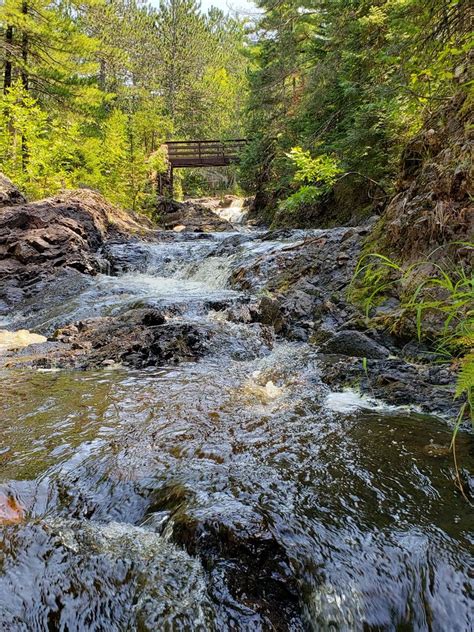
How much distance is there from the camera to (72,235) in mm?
11047

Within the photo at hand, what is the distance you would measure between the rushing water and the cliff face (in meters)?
2.67

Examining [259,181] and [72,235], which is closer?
[72,235]

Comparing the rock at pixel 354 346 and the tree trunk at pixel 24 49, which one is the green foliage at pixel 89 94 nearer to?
the tree trunk at pixel 24 49

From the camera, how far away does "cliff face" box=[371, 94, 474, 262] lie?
16.1ft

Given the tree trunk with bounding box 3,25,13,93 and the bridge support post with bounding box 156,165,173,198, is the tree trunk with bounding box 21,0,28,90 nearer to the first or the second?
the tree trunk with bounding box 3,25,13,93

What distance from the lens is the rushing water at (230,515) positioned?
171cm

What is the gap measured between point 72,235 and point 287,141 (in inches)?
356

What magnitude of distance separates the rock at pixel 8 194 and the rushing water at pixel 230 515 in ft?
29.8

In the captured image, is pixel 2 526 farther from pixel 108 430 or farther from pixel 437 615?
pixel 437 615

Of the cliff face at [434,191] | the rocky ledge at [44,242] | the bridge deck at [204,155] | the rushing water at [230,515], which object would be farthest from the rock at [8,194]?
the bridge deck at [204,155]

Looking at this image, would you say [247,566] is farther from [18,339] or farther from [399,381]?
[18,339]

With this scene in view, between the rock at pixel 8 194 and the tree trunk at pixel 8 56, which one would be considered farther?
the tree trunk at pixel 8 56

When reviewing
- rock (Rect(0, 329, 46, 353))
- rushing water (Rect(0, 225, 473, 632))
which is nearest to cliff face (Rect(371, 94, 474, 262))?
rushing water (Rect(0, 225, 473, 632))

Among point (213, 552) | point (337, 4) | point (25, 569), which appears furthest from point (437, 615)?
point (337, 4)
